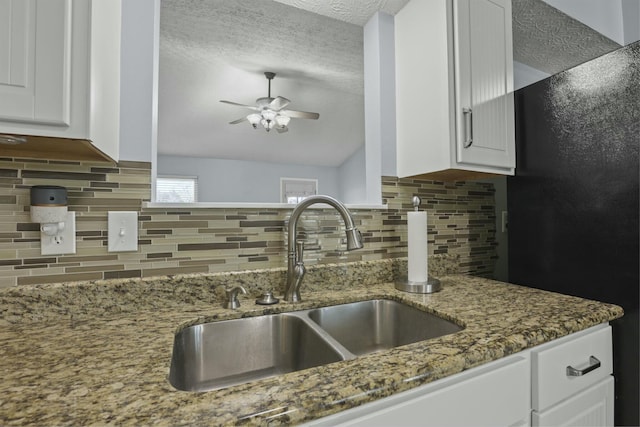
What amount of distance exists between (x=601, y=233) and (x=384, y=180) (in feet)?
2.68

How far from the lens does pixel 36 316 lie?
0.88m

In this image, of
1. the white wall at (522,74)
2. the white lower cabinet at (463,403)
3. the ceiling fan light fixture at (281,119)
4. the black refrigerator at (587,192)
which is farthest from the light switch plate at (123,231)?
the ceiling fan light fixture at (281,119)

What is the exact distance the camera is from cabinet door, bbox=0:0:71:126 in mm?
649

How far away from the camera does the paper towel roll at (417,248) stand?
4.01ft

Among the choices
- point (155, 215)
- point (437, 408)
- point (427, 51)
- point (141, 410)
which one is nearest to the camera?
point (141, 410)

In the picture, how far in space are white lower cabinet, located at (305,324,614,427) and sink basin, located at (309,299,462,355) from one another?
30 centimetres

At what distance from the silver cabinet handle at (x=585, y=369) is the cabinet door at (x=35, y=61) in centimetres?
137

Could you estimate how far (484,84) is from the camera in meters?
1.25

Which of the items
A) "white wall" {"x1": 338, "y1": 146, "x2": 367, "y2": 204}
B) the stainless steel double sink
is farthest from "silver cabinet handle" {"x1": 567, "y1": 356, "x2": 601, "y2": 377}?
"white wall" {"x1": 338, "y1": 146, "x2": 367, "y2": 204}

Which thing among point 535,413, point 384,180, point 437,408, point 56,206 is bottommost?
point 535,413

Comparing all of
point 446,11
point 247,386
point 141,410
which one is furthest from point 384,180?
point 141,410

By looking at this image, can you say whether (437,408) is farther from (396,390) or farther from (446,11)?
A: (446,11)

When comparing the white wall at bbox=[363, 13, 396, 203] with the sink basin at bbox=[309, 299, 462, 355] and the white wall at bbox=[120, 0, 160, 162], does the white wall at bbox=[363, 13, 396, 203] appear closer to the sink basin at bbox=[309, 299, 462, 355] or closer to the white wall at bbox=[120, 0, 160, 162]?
the sink basin at bbox=[309, 299, 462, 355]

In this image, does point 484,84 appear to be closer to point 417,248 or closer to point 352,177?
→ point 417,248
